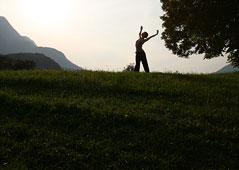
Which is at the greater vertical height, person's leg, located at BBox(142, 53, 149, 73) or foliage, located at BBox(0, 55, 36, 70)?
foliage, located at BBox(0, 55, 36, 70)

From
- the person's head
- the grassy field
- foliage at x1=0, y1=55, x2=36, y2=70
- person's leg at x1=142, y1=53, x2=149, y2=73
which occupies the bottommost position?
the grassy field

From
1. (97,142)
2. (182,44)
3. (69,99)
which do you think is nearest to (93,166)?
(97,142)

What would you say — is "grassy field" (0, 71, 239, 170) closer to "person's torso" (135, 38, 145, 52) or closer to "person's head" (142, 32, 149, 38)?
"person's torso" (135, 38, 145, 52)

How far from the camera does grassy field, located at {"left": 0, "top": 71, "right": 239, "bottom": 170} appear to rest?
19.6ft

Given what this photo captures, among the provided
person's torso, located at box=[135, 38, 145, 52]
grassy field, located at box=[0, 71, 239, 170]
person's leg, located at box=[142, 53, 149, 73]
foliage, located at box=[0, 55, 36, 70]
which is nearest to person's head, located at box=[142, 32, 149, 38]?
person's torso, located at box=[135, 38, 145, 52]

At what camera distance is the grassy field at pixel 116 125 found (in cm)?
598

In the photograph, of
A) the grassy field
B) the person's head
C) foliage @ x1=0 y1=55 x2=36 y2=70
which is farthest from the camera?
foliage @ x1=0 y1=55 x2=36 y2=70

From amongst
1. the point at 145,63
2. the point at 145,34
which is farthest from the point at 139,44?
the point at 145,63

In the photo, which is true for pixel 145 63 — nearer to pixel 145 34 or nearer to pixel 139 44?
pixel 139 44

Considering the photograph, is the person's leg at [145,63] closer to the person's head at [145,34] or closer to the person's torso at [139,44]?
the person's torso at [139,44]

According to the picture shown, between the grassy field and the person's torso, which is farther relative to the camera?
the person's torso

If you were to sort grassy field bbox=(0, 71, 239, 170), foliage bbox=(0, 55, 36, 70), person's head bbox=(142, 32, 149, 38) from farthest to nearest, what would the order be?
1. foliage bbox=(0, 55, 36, 70)
2. person's head bbox=(142, 32, 149, 38)
3. grassy field bbox=(0, 71, 239, 170)

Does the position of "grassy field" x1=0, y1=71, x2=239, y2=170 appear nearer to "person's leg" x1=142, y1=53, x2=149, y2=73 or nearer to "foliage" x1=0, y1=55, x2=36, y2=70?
"person's leg" x1=142, y1=53, x2=149, y2=73

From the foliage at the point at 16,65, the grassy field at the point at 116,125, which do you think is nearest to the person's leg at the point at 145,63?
the grassy field at the point at 116,125
